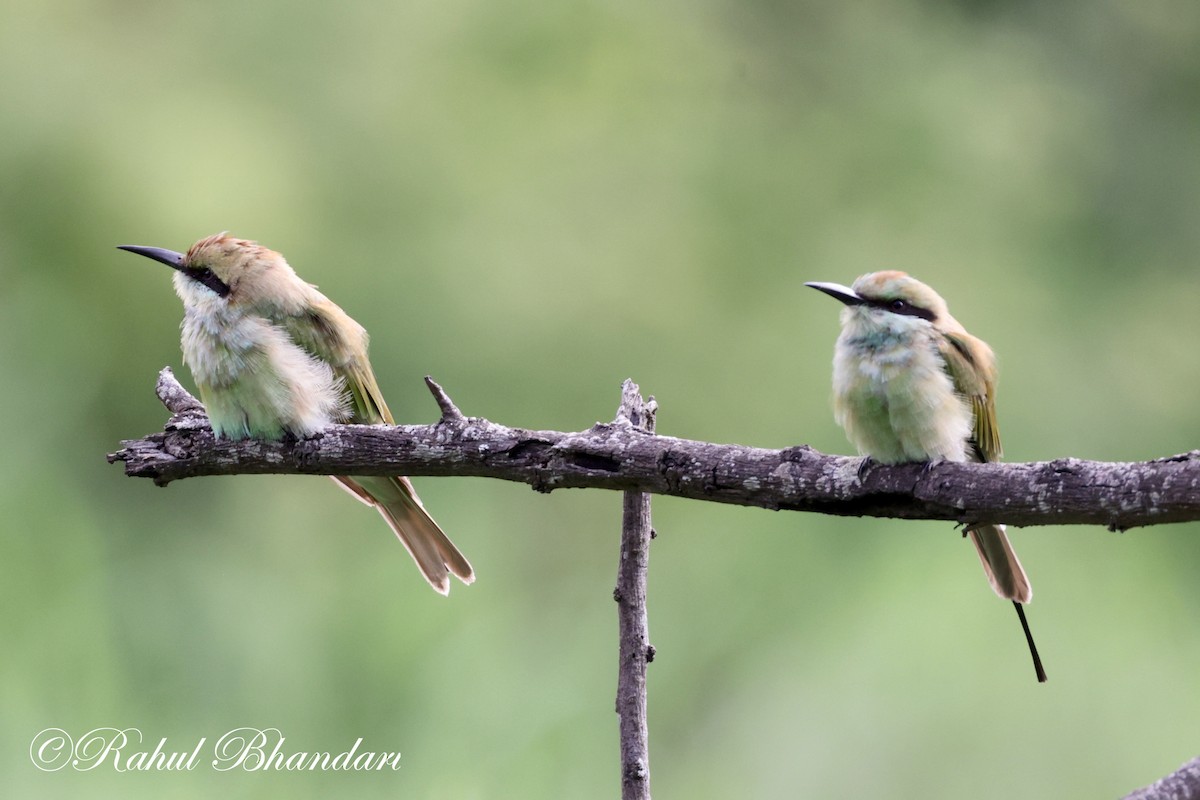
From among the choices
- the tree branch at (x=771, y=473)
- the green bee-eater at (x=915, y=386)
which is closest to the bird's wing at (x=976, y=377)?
the green bee-eater at (x=915, y=386)

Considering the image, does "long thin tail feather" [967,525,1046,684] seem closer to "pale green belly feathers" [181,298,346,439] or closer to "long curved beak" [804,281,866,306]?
"long curved beak" [804,281,866,306]

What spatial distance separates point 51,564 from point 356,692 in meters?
1.52

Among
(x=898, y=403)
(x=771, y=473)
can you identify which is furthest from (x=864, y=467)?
(x=898, y=403)

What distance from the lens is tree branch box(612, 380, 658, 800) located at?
2.21m

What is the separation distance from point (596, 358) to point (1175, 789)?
16.1 ft

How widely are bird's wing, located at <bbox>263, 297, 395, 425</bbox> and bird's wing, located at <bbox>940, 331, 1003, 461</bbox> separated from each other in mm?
1353

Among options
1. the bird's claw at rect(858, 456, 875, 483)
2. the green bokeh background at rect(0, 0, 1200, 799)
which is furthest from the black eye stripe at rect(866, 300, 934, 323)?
the green bokeh background at rect(0, 0, 1200, 799)

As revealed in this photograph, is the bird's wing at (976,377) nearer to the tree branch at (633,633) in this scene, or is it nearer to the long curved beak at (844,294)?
the long curved beak at (844,294)

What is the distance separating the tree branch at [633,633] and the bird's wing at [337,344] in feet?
2.92

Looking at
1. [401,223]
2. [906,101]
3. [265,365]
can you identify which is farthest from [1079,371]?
[265,365]

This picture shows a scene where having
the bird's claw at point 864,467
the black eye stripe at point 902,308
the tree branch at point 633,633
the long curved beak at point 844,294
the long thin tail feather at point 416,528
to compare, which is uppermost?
the long curved beak at point 844,294

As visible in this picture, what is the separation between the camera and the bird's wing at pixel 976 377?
2398mm

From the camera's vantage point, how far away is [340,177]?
6.84 metres

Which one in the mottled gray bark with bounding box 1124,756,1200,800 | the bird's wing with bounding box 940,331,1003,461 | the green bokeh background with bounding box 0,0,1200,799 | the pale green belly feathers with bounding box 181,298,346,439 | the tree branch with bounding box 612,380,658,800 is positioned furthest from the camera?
the green bokeh background with bounding box 0,0,1200,799
